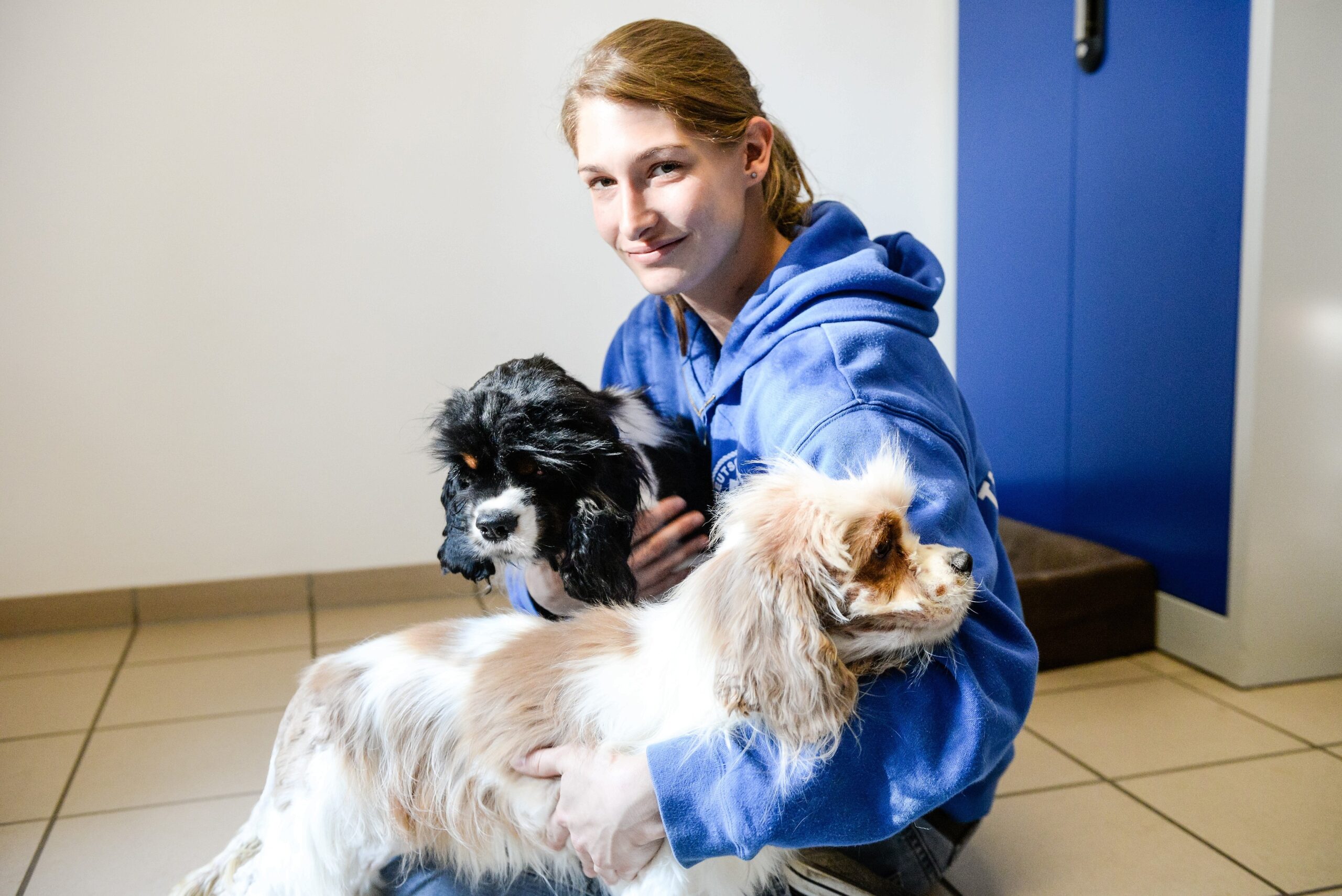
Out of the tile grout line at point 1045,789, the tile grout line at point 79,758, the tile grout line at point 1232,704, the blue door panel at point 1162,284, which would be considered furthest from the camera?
the blue door panel at point 1162,284

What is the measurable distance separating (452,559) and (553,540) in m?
0.16

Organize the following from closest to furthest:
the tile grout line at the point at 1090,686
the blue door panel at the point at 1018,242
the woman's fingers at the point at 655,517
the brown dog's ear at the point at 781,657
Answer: the brown dog's ear at the point at 781,657
the woman's fingers at the point at 655,517
the tile grout line at the point at 1090,686
the blue door panel at the point at 1018,242

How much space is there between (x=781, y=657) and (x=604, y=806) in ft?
0.96

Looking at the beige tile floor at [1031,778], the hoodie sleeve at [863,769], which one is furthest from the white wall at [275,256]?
the hoodie sleeve at [863,769]

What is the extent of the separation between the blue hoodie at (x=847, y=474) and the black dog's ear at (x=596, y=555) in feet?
0.62

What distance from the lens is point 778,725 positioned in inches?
39.9

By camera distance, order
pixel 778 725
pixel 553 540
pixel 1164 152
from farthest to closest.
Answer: pixel 1164 152 < pixel 553 540 < pixel 778 725

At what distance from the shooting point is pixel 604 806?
1.11 m

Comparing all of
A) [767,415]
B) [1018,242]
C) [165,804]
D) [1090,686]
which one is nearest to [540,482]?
[767,415]

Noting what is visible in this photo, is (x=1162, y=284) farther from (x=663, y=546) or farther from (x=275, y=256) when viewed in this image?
(x=275, y=256)

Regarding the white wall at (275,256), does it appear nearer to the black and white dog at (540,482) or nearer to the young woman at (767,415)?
the young woman at (767,415)

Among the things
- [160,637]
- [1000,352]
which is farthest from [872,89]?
[160,637]

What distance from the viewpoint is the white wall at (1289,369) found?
232cm

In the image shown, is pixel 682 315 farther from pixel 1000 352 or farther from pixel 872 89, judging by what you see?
pixel 872 89
